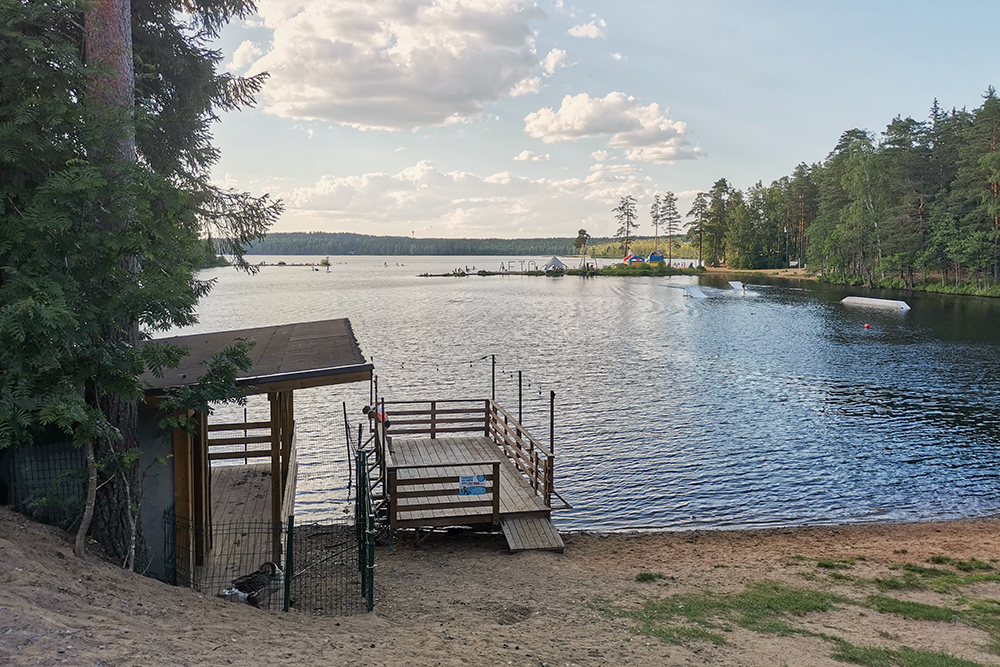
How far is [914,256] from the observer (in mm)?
73812

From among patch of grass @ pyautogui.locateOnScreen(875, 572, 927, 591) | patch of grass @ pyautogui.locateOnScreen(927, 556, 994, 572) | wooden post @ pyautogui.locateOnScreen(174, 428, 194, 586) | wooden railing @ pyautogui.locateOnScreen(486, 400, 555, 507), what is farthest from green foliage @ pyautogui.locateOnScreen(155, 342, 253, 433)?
patch of grass @ pyautogui.locateOnScreen(927, 556, 994, 572)

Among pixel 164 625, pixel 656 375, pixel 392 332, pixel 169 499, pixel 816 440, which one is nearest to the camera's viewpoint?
pixel 164 625

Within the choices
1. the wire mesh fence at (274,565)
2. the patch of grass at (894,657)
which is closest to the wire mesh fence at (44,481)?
the wire mesh fence at (274,565)

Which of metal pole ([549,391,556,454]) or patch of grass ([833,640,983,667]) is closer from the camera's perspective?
patch of grass ([833,640,983,667])

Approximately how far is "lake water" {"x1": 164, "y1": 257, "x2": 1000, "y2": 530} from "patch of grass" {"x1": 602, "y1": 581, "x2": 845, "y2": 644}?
4.84 metres

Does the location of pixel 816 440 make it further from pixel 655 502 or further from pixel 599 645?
pixel 599 645

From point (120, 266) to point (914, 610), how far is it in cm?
1175

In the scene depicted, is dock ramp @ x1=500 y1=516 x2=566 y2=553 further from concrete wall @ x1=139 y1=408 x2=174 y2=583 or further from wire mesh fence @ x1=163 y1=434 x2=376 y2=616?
concrete wall @ x1=139 y1=408 x2=174 y2=583

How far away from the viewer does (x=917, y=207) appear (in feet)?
238

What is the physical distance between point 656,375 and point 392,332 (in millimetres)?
22461

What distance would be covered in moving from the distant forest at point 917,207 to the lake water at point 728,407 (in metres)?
13.7

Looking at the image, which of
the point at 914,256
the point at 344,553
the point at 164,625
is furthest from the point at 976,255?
the point at 164,625

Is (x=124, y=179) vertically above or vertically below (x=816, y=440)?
above

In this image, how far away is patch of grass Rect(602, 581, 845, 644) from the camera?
8.48 metres
